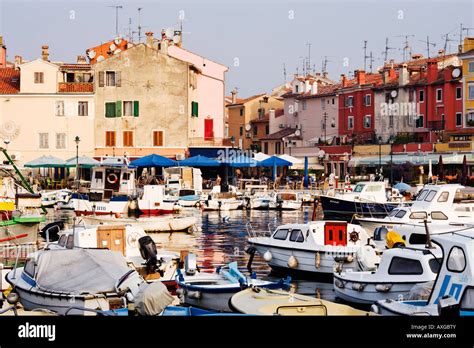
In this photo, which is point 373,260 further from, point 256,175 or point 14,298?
point 256,175

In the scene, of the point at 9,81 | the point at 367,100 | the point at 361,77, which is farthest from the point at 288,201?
the point at 361,77

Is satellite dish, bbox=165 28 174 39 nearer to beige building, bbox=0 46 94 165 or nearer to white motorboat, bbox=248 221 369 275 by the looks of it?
beige building, bbox=0 46 94 165

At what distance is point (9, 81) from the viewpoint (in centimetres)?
6612

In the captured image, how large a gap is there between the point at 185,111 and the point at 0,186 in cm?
2769

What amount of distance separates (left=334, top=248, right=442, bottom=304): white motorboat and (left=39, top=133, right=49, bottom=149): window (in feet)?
159

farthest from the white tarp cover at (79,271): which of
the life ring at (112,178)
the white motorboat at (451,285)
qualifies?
the life ring at (112,178)

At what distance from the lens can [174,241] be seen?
3422 centimetres

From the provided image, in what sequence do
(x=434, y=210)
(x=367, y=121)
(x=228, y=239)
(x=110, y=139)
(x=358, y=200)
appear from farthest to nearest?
(x=367, y=121)
(x=110, y=139)
(x=358, y=200)
(x=228, y=239)
(x=434, y=210)

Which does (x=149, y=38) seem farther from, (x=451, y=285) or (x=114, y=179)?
(x=451, y=285)

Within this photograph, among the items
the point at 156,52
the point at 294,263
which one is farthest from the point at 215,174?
the point at 294,263

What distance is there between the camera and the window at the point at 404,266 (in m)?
17.5

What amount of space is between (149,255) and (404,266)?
5.82m

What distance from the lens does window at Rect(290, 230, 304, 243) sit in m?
23.6
